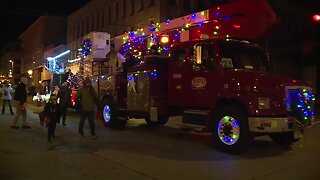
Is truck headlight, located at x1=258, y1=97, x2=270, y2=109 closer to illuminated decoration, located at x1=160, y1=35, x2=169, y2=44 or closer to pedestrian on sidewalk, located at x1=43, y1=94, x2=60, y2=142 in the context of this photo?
illuminated decoration, located at x1=160, y1=35, x2=169, y2=44

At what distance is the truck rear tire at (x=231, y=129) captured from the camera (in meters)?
9.16

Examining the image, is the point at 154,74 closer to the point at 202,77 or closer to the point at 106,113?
the point at 202,77

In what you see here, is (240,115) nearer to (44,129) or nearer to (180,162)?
(180,162)

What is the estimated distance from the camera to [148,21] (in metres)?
34.5

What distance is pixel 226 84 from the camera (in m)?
9.57

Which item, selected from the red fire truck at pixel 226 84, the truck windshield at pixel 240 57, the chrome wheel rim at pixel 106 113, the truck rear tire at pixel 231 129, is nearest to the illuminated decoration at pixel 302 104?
the red fire truck at pixel 226 84

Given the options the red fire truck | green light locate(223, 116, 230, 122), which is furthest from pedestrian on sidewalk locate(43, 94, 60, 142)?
green light locate(223, 116, 230, 122)

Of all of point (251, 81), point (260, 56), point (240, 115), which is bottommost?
point (240, 115)

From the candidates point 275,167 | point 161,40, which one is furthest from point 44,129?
point 275,167

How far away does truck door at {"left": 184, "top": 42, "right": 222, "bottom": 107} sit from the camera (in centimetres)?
998

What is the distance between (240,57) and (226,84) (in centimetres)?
97

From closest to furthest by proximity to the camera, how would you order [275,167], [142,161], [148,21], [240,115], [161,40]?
[275,167], [142,161], [240,115], [161,40], [148,21]

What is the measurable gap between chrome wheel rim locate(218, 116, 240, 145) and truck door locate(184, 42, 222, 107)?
700 millimetres

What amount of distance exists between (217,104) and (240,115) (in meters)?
0.85
